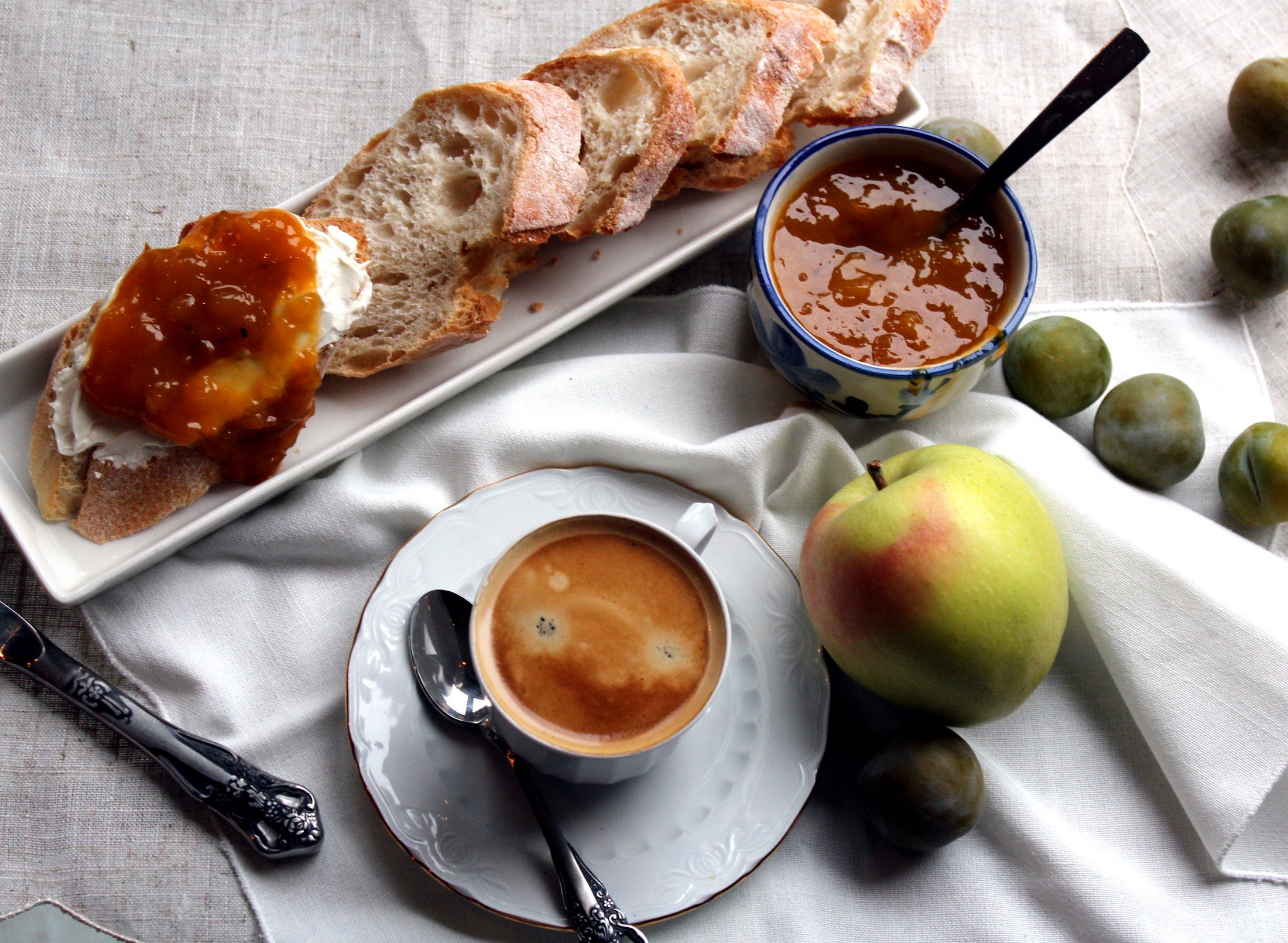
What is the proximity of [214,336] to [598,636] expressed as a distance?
0.88 m

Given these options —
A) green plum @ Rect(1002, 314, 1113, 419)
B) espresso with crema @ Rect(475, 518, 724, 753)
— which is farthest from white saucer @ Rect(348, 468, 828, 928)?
green plum @ Rect(1002, 314, 1113, 419)

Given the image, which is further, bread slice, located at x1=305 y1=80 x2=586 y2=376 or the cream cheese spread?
bread slice, located at x1=305 y1=80 x2=586 y2=376

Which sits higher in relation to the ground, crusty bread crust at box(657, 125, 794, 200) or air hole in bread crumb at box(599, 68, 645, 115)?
air hole in bread crumb at box(599, 68, 645, 115)

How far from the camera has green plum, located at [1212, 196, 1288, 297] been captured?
2176 mm

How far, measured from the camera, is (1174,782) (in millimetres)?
1931

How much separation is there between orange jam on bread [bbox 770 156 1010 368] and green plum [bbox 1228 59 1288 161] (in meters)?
0.88

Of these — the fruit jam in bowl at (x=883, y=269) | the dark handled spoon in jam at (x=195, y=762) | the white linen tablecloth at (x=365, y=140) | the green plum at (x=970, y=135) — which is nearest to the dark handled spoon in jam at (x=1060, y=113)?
the fruit jam in bowl at (x=883, y=269)

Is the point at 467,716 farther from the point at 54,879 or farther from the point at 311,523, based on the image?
the point at 54,879

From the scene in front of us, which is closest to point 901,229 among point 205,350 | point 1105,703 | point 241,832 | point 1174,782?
point 1105,703

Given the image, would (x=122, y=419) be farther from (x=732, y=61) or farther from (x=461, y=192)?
(x=732, y=61)

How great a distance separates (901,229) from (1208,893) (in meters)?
1.43

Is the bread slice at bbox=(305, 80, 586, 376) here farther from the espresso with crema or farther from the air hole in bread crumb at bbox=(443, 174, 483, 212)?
the espresso with crema

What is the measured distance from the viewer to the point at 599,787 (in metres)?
1.84

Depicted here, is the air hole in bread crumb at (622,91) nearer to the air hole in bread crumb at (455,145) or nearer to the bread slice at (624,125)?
the bread slice at (624,125)
